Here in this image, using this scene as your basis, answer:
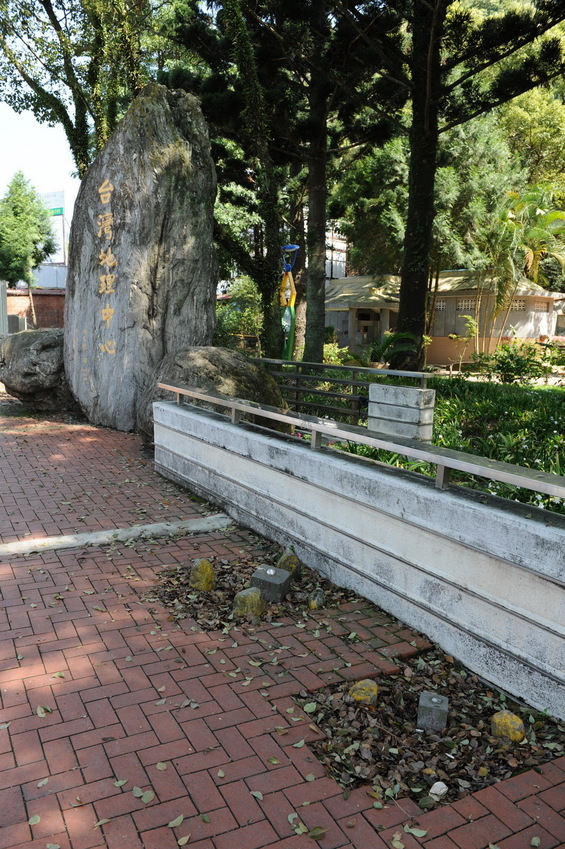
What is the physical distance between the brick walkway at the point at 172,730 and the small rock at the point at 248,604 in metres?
0.14

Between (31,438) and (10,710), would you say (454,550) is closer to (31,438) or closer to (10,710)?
(10,710)

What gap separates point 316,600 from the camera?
14.8 ft

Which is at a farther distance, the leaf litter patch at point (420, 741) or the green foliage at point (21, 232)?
the green foliage at point (21, 232)

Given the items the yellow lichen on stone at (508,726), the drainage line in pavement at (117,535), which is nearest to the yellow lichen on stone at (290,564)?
the drainage line in pavement at (117,535)

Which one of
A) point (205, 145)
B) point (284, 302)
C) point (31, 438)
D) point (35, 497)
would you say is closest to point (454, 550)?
point (35, 497)

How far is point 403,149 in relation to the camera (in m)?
22.1

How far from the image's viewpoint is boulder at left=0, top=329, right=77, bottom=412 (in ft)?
36.0

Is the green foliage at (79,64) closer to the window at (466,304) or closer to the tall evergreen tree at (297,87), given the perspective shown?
the tall evergreen tree at (297,87)

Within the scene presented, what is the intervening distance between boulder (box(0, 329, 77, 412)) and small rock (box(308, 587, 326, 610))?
25.0ft

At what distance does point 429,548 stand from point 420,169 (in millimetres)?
9156

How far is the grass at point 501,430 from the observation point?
5.18m

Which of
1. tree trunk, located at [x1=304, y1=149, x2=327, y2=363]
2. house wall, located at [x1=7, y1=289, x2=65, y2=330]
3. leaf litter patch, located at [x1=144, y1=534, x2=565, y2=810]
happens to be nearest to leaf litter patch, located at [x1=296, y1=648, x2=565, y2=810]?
leaf litter patch, located at [x1=144, y1=534, x2=565, y2=810]

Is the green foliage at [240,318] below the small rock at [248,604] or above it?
above

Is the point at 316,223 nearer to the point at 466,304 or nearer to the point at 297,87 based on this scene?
the point at 297,87
